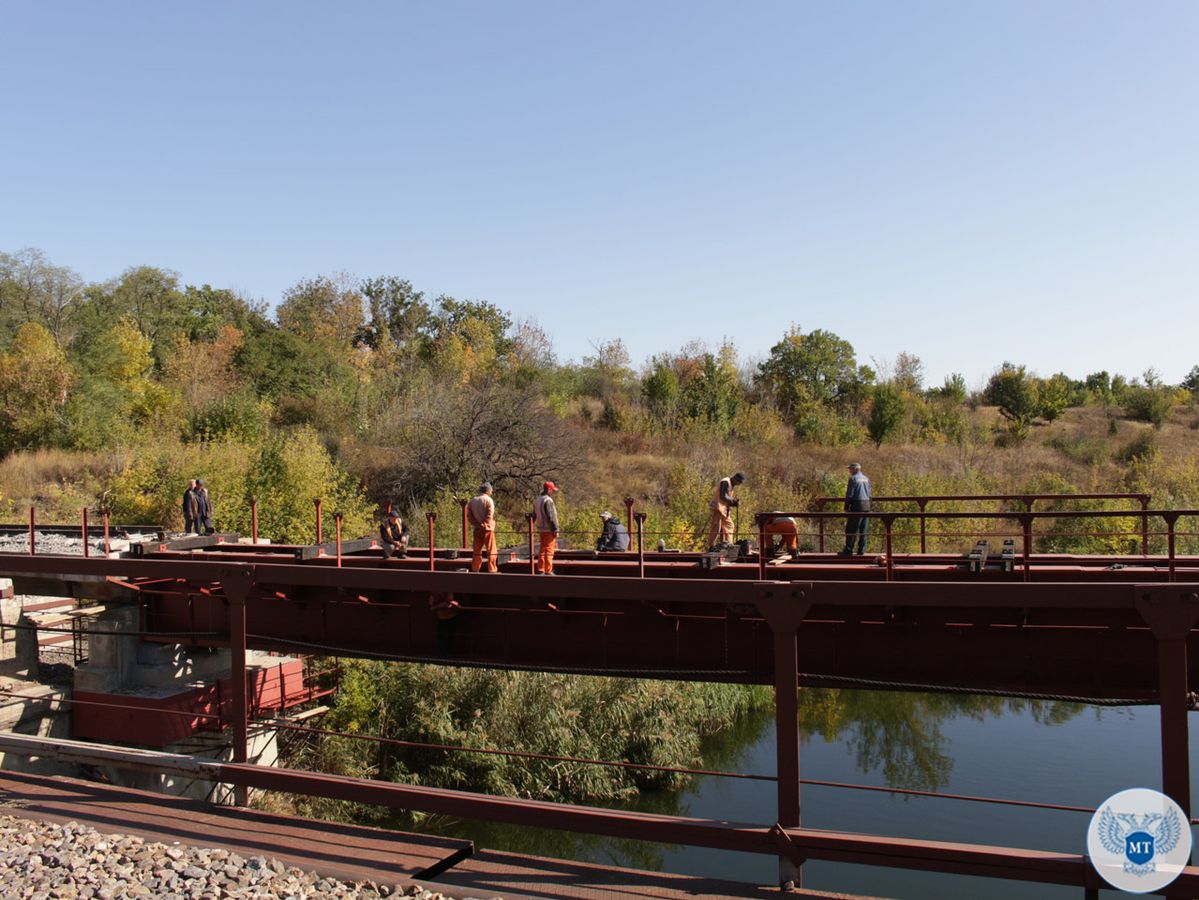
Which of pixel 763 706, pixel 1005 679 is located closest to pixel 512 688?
pixel 763 706

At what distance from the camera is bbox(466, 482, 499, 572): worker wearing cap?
38.9 feet

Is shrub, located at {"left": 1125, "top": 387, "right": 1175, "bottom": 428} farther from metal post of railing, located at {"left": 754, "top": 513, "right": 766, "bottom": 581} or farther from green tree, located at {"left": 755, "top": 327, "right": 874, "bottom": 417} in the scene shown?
metal post of railing, located at {"left": 754, "top": 513, "right": 766, "bottom": 581}

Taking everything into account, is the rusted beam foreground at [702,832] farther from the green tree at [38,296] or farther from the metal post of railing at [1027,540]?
the green tree at [38,296]

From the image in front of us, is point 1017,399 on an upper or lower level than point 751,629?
upper

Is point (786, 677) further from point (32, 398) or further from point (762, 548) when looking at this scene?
point (32, 398)

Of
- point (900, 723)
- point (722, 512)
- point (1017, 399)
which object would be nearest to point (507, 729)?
point (722, 512)

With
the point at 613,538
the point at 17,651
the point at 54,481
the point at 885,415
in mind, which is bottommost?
the point at 17,651

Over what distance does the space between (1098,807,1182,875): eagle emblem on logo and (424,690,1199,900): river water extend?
8722mm

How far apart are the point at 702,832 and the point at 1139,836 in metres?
3.43

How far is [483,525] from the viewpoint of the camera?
39.2 ft

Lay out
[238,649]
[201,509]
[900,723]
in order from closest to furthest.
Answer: [238,649], [201,509], [900,723]

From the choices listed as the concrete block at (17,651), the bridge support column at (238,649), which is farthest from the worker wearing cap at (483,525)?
the concrete block at (17,651)

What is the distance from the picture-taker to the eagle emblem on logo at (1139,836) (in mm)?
6875

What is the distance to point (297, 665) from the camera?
17391 millimetres
